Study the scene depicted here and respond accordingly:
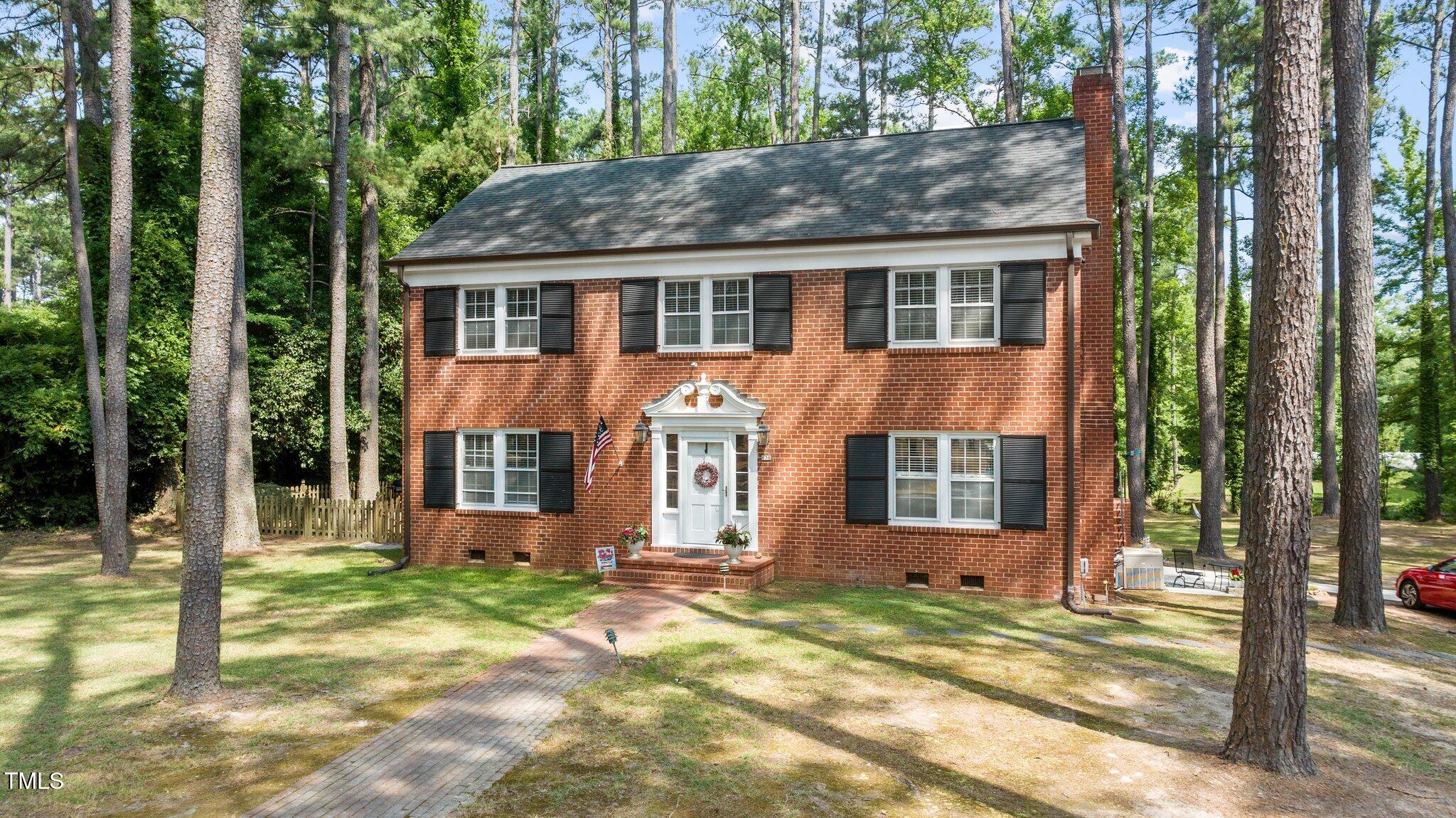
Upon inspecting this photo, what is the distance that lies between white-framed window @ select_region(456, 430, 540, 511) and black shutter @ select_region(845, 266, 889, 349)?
634cm

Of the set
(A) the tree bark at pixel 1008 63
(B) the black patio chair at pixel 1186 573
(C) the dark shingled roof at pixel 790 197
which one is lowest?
(B) the black patio chair at pixel 1186 573

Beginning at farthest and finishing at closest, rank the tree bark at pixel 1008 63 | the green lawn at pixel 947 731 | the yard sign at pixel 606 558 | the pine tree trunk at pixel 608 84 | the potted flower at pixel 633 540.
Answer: the pine tree trunk at pixel 608 84
the tree bark at pixel 1008 63
the potted flower at pixel 633 540
the yard sign at pixel 606 558
the green lawn at pixel 947 731

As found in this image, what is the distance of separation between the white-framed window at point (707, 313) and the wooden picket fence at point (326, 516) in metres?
9.10

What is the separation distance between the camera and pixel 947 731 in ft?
26.1

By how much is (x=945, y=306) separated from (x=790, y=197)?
3.97 m

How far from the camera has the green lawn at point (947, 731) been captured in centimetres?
649

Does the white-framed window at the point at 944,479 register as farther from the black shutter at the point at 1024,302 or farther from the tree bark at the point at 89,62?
the tree bark at the point at 89,62

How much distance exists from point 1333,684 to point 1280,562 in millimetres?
3815

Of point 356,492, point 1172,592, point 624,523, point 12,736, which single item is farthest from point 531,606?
point 356,492

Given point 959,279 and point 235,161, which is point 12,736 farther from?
point 959,279

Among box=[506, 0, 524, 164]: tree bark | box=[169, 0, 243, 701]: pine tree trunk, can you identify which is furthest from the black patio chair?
box=[506, 0, 524, 164]: tree bark

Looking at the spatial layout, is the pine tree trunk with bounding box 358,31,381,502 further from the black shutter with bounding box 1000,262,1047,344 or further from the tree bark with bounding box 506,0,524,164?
the black shutter with bounding box 1000,262,1047,344

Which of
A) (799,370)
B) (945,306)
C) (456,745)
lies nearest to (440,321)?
(799,370)

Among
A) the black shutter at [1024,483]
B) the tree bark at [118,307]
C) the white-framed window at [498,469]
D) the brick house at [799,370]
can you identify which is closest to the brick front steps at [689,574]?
the brick house at [799,370]
